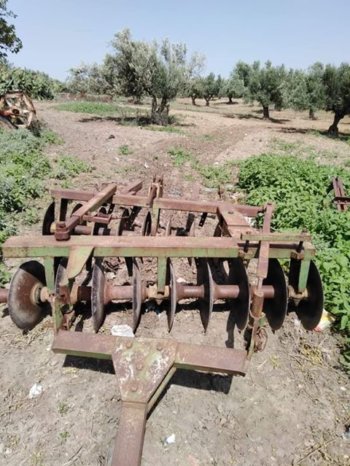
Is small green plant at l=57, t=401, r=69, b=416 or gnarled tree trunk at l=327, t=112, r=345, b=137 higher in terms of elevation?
gnarled tree trunk at l=327, t=112, r=345, b=137

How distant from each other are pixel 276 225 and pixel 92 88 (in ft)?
67.8

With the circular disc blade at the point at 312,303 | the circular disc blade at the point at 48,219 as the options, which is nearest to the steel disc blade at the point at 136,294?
the circular disc blade at the point at 312,303

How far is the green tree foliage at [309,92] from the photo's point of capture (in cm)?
2333

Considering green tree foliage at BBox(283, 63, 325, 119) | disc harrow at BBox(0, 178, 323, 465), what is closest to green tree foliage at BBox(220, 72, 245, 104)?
green tree foliage at BBox(283, 63, 325, 119)

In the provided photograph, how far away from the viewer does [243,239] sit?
116 inches

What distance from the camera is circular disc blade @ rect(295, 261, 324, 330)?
128 inches

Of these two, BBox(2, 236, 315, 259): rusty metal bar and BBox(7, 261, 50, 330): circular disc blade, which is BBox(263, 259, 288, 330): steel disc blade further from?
BBox(7, 261, 50, 330): circular disc blade

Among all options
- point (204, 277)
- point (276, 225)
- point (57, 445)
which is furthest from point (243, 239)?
point (276, 225)

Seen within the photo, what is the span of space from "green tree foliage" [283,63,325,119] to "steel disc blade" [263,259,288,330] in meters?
23.5

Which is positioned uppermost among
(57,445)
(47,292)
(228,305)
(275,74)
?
(275,74)

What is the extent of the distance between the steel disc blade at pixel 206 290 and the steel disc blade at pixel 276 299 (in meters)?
0.67

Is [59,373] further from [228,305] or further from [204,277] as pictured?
[228,305]

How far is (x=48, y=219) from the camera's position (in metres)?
4.52

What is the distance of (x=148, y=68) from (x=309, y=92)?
12129 mm
